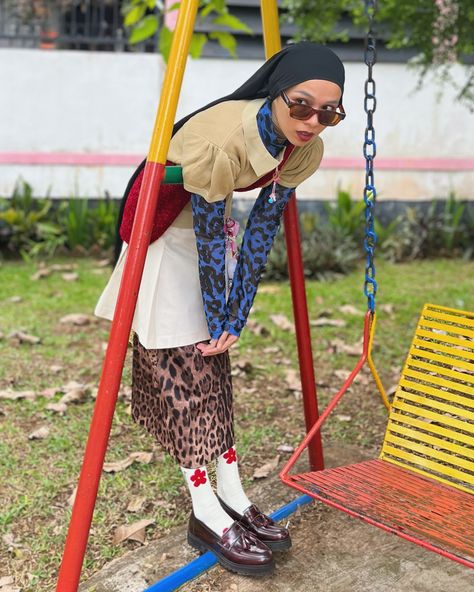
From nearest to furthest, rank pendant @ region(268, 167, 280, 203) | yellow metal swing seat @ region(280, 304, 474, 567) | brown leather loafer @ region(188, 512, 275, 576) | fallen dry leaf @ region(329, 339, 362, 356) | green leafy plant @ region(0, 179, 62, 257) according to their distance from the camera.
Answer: yellow metal swing seat @ region(280, 304, 474, 567), pendant @ region(268, 167, 280, 203), brown leather loafer @ region(188, 512, 275, 576), fallen dry leaf @ region(329, 339, 362, 356), green leafy plant @ region(0, 179, 62, 257)

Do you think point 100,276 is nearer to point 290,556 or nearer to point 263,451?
point 263,451

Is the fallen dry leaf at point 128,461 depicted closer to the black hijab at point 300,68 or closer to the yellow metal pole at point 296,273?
the yellow metal pole at point 296,273

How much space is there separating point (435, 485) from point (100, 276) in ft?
15.0

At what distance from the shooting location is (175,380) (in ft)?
8.34

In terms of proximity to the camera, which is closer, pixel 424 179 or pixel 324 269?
→ pixel 324 269

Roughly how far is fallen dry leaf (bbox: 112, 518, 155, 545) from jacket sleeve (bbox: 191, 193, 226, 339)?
90 centimetres

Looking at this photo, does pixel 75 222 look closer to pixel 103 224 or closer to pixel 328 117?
pixel 103 224

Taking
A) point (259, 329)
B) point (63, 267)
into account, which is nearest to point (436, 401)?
point (259, 329)

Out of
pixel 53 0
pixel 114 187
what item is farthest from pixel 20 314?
pixel 53 0

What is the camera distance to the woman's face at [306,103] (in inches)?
86.9

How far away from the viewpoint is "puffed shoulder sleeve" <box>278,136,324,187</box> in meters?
2.48

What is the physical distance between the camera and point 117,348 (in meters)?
2.25

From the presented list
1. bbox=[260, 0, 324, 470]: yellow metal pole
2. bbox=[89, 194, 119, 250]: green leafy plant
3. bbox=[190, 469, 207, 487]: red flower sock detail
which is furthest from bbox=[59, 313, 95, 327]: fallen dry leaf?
bbox=[190, 469, 207, 487]: red flower sock detail

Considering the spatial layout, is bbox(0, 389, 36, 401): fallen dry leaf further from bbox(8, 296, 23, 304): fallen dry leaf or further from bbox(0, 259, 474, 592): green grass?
bbox(8, 296, 23, 304): fallen dry leaf
